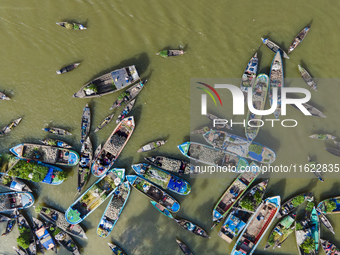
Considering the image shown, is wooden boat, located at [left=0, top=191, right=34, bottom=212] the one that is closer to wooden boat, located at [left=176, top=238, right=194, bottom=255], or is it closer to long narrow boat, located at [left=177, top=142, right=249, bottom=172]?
wooden boat, located at [left=176, top=238, right=194, bottom=255]

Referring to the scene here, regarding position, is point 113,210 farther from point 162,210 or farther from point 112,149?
point 112,149

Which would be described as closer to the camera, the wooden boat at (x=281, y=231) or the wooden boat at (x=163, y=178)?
the wooden boat at (x=281, y=231)

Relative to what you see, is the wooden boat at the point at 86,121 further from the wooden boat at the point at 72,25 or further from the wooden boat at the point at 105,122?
the wooden boat at the point at 72,25

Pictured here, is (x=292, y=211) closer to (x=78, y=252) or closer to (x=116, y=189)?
(x=116, y=189)

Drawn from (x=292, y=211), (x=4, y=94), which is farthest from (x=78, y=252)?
(x=292, y=211)

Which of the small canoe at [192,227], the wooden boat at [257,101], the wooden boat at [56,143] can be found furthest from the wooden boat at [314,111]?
the wooden boat at [56,143]

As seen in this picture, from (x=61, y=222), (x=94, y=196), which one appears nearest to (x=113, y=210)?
(x=94, y=196)
